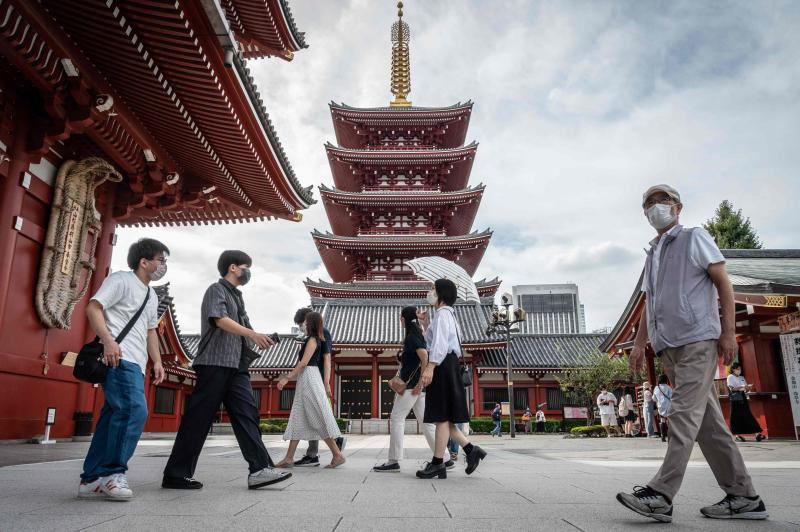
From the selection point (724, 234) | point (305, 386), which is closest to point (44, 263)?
point (305, 386)

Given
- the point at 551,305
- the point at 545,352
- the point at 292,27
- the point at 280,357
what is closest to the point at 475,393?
the point at 545,352

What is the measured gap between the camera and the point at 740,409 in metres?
10.9

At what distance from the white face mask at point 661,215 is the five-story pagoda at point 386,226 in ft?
66.3

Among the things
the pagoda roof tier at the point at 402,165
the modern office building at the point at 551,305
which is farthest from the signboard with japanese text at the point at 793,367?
the modern office building at the point at 551,305

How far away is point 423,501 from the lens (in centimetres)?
325

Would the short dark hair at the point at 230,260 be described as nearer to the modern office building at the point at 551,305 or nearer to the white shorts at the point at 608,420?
the white shorts at the point at 608,420

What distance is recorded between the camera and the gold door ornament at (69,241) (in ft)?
27.1

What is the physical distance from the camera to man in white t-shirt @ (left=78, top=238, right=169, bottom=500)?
321 cm

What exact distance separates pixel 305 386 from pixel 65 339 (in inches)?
228

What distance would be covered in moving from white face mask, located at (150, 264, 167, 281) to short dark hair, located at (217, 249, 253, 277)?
0.38m

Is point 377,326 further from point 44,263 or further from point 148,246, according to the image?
point 148,246

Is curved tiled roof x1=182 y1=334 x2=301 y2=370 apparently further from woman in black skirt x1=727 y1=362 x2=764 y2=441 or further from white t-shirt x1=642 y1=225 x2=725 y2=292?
white t-shirt x1=642 y1=225 x2=725 y2=292

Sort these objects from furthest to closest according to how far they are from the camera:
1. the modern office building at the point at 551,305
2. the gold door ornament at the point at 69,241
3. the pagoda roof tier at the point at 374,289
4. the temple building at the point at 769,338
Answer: the modern office building at the point at 551,305 < the pagoda roof tier at the point at 374,289 < the temple building at the point at 769,338 < the gold door ornament at the point at 69,241

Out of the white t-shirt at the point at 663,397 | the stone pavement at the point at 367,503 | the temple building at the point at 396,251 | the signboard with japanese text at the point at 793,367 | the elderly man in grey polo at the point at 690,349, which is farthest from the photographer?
the temple building at the point at 396,251
